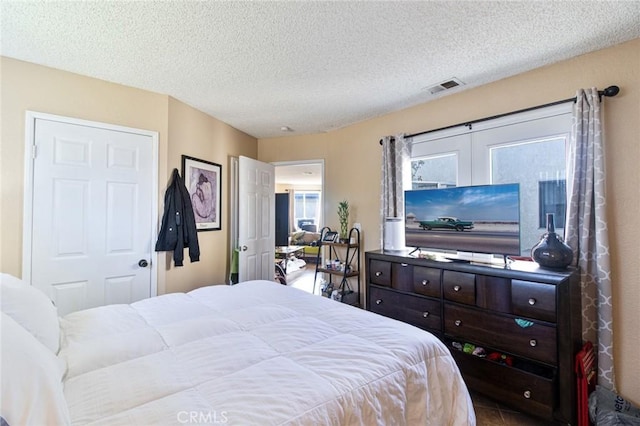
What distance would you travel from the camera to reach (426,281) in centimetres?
235

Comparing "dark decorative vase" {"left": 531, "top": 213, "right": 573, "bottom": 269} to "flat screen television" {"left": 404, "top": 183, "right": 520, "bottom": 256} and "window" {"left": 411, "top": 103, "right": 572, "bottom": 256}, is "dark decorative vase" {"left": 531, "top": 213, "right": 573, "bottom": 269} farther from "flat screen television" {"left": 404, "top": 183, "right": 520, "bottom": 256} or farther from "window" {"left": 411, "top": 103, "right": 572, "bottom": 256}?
"window" {"left": 411, "top": 103, "right": 572, "bottom": 256}

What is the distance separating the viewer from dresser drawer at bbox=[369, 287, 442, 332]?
2.32 m

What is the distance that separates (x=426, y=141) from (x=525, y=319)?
1786mm

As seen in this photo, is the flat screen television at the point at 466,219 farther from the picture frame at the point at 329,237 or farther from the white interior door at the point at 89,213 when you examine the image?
the white interior door at the point at 89,213

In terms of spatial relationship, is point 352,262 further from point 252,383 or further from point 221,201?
point 252,383

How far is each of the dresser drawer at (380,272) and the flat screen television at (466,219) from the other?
1.02 ft

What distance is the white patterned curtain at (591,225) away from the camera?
1862mm

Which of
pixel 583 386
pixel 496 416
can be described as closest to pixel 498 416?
pixel 496 416

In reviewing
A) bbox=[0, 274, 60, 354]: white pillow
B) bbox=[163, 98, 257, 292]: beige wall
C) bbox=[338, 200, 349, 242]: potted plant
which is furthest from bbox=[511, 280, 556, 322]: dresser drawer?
bbox=[163, 98, 257, 292]: beige wall

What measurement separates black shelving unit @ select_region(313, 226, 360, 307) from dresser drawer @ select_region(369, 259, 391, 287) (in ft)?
2.10

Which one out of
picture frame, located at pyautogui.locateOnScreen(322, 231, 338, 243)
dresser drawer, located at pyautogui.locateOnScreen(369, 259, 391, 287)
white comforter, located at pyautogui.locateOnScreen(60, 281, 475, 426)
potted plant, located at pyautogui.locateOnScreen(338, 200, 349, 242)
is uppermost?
potted plant, located at pyautogui.locateOnScreen(338, 200, 349, 242)

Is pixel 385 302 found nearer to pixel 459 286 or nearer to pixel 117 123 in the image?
pixel 459 286

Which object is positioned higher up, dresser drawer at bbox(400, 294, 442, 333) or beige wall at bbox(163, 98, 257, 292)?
beige wall at bbox(163, 98, 257, 292)

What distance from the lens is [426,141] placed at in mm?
2969
